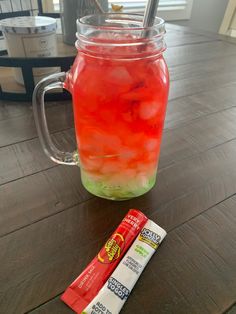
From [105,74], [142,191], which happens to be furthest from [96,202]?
[105,74]

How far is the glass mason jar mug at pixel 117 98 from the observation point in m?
0.28

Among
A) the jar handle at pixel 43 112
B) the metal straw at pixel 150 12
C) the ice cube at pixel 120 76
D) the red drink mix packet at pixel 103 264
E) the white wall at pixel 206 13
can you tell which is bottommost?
the white wall at pixel 206 13

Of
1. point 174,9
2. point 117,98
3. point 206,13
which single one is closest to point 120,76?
point 117,98

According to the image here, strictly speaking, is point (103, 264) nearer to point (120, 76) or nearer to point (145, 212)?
point (145, 212)

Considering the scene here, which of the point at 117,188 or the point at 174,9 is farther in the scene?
the point at 174,9

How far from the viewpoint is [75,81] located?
0.30m

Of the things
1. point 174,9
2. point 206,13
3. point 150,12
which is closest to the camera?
point 150,12

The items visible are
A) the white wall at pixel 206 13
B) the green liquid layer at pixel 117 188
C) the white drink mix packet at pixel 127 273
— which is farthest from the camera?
the white wall at pixel 206 13

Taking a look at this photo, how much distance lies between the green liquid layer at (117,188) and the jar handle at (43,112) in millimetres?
40

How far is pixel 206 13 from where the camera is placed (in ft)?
6.47

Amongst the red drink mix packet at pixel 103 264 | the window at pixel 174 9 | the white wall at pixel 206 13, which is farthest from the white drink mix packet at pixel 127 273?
the white wall at pixel 206 13

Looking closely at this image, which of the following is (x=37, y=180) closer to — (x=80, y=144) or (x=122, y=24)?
(x=80, y=144)

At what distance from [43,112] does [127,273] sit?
22 cm

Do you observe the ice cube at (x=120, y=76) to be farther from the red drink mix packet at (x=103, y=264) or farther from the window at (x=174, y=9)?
the window at (x=174, y=9)
